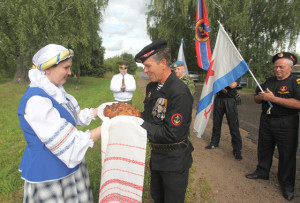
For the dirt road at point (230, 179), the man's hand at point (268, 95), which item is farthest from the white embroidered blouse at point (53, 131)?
the man's hand at point (268, 95)

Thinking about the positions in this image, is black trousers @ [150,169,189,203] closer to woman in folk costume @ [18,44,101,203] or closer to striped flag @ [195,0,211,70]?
woman in folk costume @ [18,44,101,203]

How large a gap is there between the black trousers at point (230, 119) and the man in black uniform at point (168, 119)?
279 cm

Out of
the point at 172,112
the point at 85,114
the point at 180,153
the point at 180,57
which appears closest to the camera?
the point at 172,112

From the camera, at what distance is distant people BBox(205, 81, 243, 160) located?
14.3 ft

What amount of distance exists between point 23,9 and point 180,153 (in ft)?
46.0

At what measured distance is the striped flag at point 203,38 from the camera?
196 inches

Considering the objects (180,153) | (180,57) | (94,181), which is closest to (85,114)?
(180,153)

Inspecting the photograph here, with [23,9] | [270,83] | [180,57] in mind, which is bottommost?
[270,83]

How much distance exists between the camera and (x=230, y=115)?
4523mm

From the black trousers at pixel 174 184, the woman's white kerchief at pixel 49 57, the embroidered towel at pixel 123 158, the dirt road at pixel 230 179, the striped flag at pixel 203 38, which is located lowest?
the dirt road at pixel 230 179

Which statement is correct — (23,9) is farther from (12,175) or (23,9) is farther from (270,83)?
(270,83)

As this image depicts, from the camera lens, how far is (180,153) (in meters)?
1.93

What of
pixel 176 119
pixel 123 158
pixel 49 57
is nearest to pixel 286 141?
pixel 176 119

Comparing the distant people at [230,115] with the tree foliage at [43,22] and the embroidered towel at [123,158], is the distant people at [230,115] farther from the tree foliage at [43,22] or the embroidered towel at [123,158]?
the tree foliage at [43,22]
